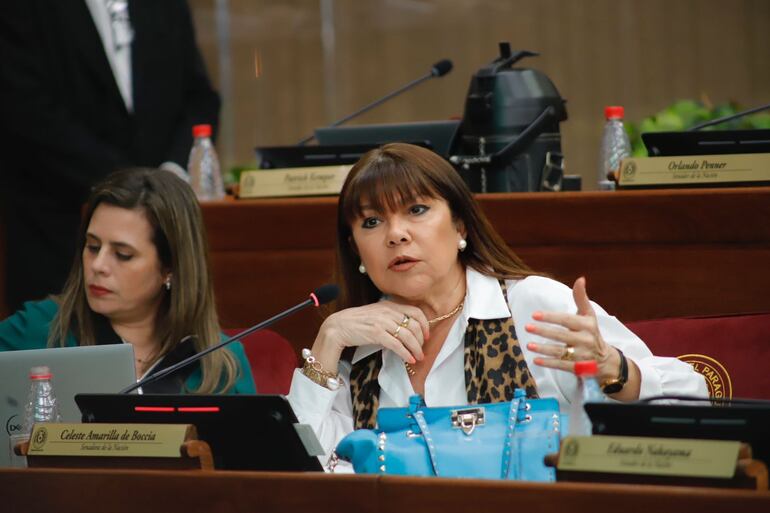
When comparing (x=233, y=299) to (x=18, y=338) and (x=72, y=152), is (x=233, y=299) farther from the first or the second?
(x=72, y=152)

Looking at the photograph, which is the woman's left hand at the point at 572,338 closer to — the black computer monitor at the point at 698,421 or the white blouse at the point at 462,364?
the white blouse at the point at 462,364

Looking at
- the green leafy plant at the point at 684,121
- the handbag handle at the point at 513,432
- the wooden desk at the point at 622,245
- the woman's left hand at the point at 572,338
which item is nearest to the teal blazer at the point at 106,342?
the wooden desk at the point at 622,245

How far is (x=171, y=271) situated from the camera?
290 centimetres

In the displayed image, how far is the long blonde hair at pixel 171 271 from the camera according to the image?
9.30ft

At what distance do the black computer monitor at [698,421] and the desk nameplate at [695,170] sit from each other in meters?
1.24

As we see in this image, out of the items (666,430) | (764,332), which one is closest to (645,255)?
(764,332)

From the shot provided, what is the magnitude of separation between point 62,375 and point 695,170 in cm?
146

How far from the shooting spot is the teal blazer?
9.15ft

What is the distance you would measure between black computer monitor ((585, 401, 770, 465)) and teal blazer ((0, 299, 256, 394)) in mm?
1398

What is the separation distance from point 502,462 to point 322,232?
106 cm

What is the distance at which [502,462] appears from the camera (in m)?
2.05

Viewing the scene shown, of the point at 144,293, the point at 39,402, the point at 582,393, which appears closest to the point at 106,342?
the point at 144,293

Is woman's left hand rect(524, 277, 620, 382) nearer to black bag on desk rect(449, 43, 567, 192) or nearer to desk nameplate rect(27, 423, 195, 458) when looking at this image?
desk nameplate rect(27, 423, 195, 458)

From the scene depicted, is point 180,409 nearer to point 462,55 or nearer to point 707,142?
point 707,142
